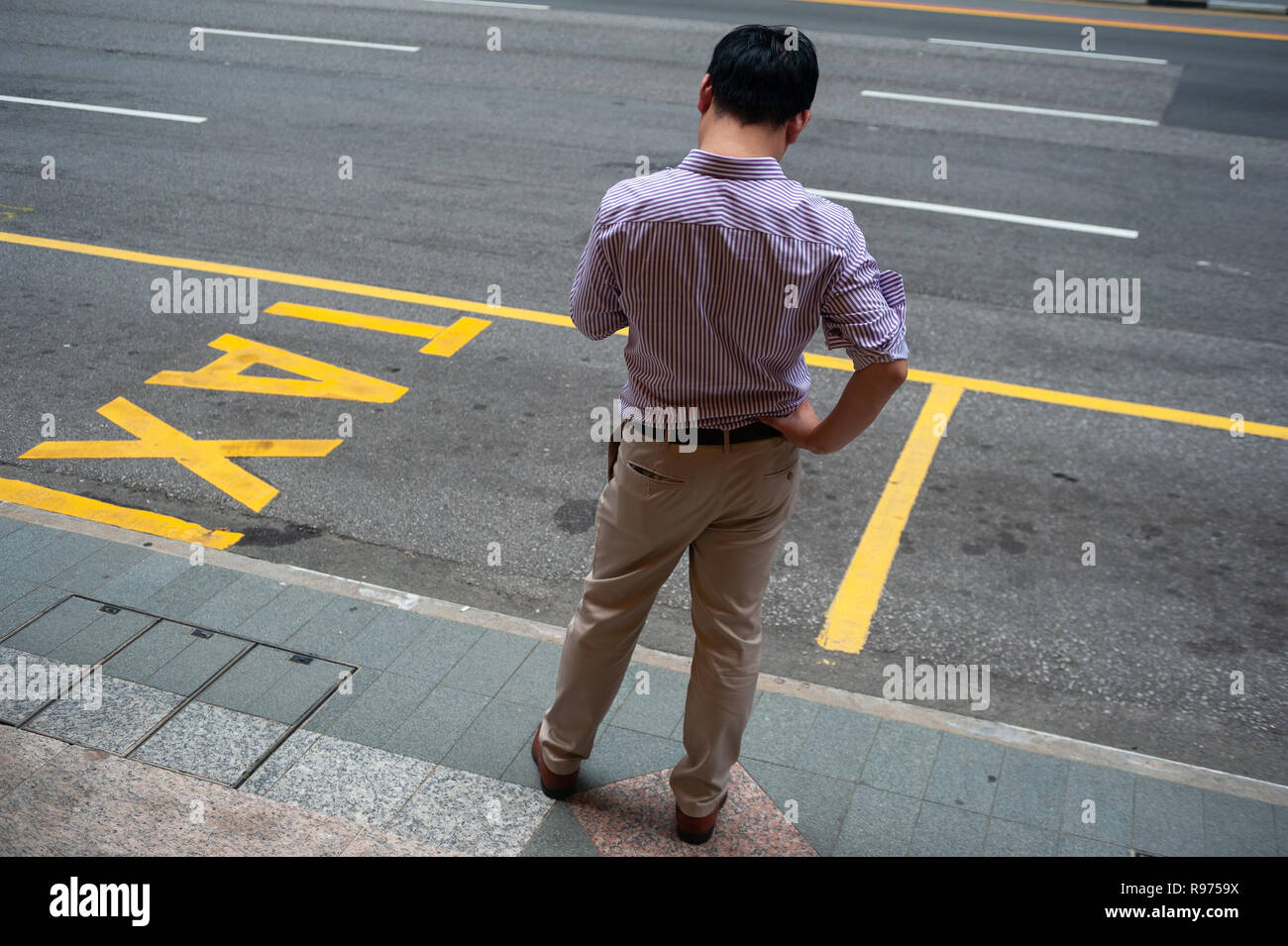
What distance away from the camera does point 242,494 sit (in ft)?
18.5

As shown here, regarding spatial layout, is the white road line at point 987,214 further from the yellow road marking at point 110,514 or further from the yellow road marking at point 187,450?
the yellow road marking at point 110,514

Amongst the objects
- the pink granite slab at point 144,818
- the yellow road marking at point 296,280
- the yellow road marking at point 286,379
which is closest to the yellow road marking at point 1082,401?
the yellow road marking at point 296,280

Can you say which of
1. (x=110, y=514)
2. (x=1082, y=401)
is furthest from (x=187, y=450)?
(x=1082, y=401)

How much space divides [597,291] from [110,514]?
350 cm

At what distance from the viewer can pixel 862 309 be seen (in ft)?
8.98

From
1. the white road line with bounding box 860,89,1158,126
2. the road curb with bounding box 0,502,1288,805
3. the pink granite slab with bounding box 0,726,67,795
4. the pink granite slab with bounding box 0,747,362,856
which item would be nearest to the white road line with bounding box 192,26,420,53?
the white road line with bounding box 860,89,1158,126

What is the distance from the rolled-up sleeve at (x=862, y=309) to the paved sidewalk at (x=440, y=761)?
1609 mm

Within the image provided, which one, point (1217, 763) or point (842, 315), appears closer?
point (842, 315)

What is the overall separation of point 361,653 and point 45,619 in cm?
122

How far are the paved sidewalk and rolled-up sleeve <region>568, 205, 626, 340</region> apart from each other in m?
1.54

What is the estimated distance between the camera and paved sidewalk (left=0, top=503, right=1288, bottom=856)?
137 inches

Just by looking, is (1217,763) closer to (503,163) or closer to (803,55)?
(803,55)

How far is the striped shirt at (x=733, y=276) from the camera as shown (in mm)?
2703
